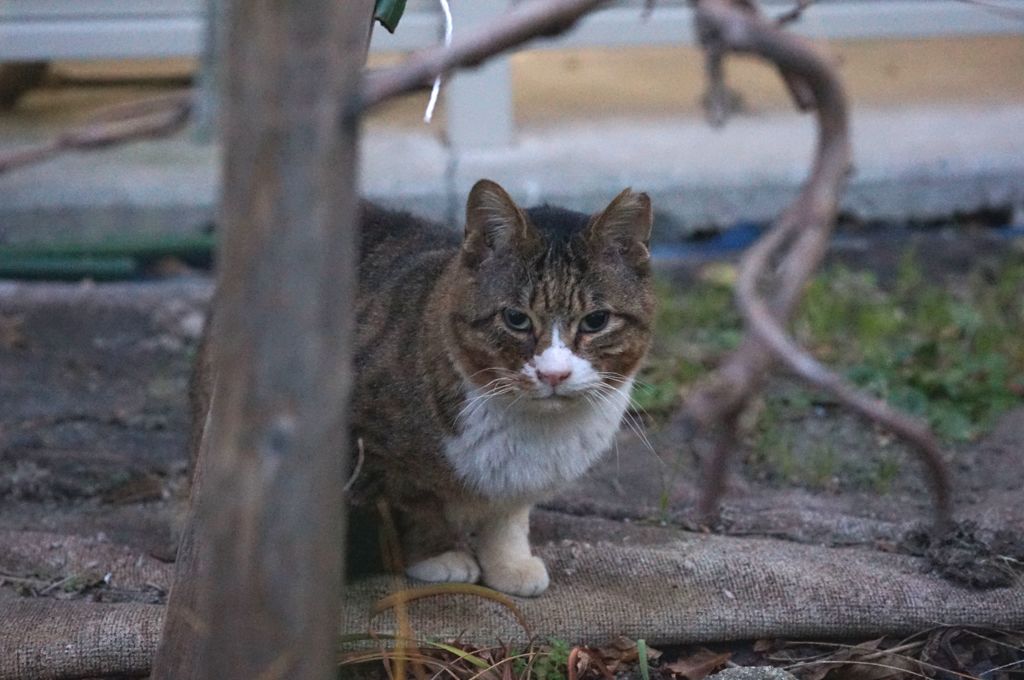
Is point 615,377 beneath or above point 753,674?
above

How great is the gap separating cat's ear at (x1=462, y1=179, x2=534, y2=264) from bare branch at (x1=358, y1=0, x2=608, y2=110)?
1.33m

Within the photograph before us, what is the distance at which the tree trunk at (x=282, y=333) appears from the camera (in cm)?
129

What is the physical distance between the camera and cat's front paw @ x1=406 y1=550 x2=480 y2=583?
2826 millimetres

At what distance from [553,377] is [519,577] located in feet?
1.84

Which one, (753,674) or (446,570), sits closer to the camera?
(753,674)

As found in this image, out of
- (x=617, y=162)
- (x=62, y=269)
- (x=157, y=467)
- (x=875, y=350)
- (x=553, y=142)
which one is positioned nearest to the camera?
(x=157, y=467)

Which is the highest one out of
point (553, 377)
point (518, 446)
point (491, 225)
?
point (491, 225)


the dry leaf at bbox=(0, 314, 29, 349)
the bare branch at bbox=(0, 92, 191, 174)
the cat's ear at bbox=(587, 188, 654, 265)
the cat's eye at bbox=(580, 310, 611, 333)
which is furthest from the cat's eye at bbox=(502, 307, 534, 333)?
the dry leaf at bbox=(0, 314, 29, 349)

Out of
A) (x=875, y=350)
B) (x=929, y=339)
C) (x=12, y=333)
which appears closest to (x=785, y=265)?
(x=875, y=350)

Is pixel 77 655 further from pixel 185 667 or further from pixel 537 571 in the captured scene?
pixel 537 571

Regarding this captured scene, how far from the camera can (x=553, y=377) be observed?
8.13 feet

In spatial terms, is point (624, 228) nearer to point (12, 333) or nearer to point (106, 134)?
point (106, 134)

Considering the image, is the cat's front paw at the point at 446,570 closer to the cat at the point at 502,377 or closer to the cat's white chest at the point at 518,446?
the cat at the point at 502,377

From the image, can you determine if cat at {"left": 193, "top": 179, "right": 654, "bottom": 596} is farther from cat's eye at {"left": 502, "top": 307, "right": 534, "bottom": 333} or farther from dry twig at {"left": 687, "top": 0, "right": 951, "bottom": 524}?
dry twig at {"left": 687, "top": 0, "right": 951, "bottom": 524}
